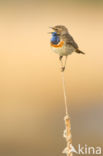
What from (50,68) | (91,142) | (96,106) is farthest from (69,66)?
(91,142)

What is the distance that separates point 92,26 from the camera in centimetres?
691

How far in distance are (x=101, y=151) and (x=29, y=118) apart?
1110mm

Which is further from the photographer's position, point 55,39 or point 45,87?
point 45,87

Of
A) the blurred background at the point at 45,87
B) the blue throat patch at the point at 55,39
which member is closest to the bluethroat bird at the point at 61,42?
the blue throat patch at the point at 55,39

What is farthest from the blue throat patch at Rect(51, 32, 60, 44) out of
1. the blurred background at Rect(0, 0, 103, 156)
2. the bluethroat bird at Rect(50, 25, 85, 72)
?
the blurred background at Rect(0, 0, 103, 156)

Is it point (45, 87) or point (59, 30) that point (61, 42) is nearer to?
point (59, 30)

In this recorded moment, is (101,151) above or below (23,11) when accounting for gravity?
below

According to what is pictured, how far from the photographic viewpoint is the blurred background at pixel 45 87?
4938mm

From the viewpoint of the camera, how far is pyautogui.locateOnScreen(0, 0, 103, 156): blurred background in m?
4.94

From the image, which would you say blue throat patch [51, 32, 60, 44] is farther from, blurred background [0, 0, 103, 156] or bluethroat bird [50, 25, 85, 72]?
blurred background [0, 0, 103, 156]

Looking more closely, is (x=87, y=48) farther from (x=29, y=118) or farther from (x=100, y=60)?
(x=29, y=118)

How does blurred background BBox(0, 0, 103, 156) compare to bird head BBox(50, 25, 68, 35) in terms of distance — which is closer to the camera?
bird head BBox(50, 25, 68, 35)

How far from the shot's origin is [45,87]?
19.2 feet

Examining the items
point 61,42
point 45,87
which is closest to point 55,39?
point 61,42
